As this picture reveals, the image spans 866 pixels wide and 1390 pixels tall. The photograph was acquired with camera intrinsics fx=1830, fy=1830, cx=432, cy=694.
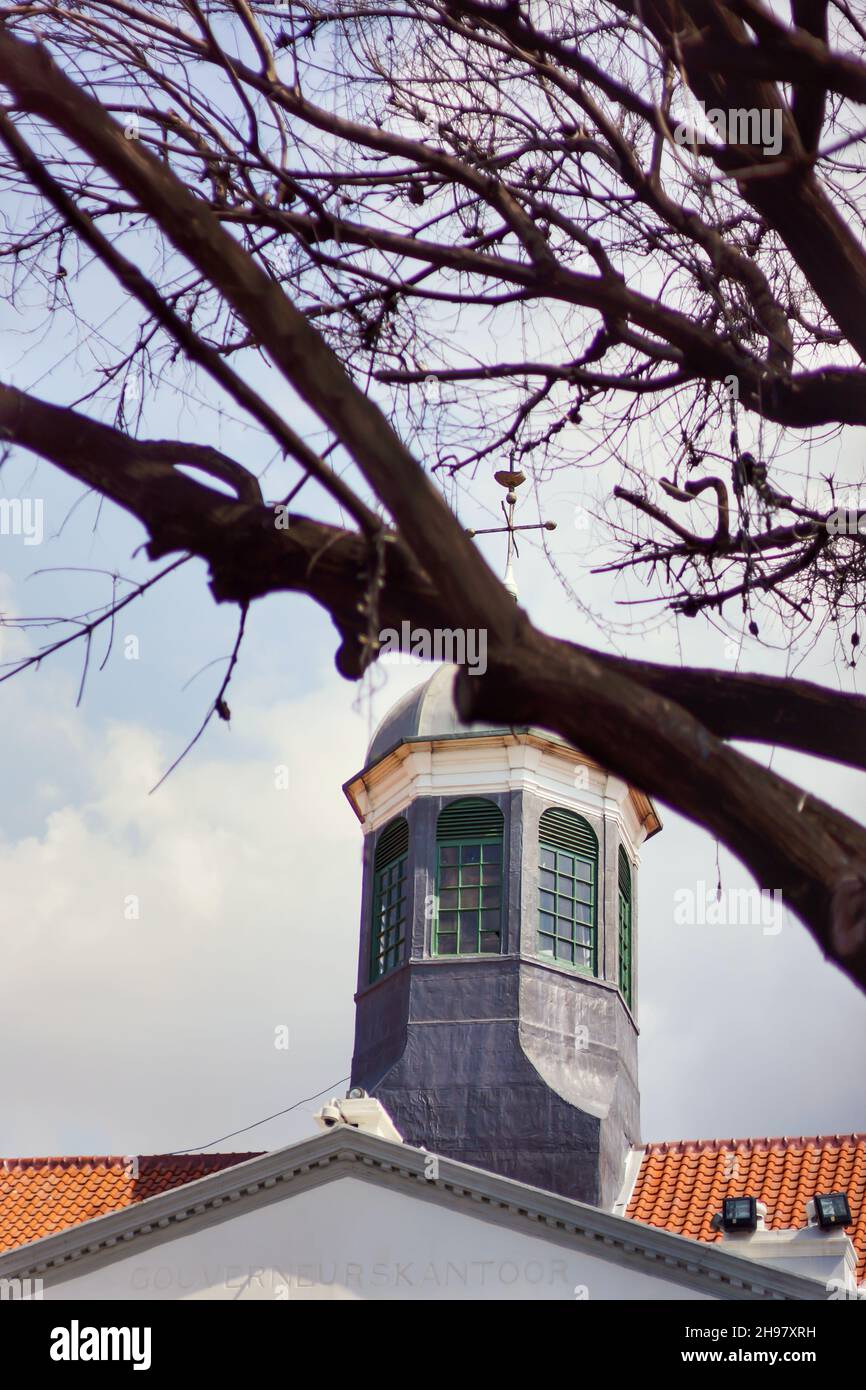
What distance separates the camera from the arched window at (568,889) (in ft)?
84.0

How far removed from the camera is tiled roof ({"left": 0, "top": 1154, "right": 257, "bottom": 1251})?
25.8m

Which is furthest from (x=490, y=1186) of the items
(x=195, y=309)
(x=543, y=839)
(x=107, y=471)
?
(x=107, y=471)

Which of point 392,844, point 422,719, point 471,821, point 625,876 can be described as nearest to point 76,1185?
point 392,844

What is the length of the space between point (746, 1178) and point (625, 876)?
4711 mm

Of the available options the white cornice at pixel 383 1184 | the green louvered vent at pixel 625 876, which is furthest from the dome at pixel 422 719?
the white cornice at pixel 383 1184

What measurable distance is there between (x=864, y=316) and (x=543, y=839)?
20537 millimetres

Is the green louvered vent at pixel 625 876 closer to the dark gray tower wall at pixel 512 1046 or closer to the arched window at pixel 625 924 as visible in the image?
the arched window at pixel 625 924

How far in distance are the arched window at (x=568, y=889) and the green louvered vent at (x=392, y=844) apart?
6.57 feet

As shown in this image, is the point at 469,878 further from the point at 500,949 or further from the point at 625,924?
the point at 625,924

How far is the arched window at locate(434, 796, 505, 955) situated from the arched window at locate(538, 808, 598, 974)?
25.1 inches

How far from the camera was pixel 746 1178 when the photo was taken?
25.0 m

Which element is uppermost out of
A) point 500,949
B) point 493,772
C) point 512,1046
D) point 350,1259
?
point 493,772

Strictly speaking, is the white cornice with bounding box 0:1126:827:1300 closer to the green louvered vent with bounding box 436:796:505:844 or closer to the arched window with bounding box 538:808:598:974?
Result: the arched window with bounding box 538:808:598:974

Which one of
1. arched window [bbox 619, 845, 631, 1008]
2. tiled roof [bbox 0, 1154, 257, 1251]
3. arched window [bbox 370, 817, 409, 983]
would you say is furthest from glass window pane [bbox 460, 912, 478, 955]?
tiled roof [bbox 0, 1154, 257, 1251]
